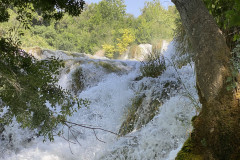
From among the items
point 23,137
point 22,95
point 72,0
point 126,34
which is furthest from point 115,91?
point 126,34

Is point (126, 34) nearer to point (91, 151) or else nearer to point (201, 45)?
point (91, 151)

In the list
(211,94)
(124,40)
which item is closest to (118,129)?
(211,94)

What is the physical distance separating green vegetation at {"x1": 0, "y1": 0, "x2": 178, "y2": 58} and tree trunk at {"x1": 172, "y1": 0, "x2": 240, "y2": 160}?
21556mm

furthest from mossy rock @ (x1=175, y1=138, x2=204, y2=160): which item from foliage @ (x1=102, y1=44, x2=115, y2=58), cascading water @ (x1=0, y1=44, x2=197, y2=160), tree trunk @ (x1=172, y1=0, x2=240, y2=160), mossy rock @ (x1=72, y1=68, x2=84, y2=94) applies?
foliage @ (x1=102, y1=44, x2=115, y2=58)

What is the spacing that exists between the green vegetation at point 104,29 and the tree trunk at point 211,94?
849 inches

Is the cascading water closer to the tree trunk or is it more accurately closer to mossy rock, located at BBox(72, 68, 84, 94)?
mossy rock, located at BBox(72, 68, 84, 94)

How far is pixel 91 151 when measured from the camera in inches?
214

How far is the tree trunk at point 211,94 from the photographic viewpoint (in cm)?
204

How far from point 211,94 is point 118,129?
12.5ft

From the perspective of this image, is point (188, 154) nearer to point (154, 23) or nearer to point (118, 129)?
point (118, 129)

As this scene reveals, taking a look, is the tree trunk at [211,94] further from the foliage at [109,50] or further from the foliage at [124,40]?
the foliage at [109,50]

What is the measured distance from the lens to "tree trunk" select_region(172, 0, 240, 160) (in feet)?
6.70

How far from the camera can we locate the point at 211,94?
7.06ft

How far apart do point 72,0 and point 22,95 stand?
1.53 metres
